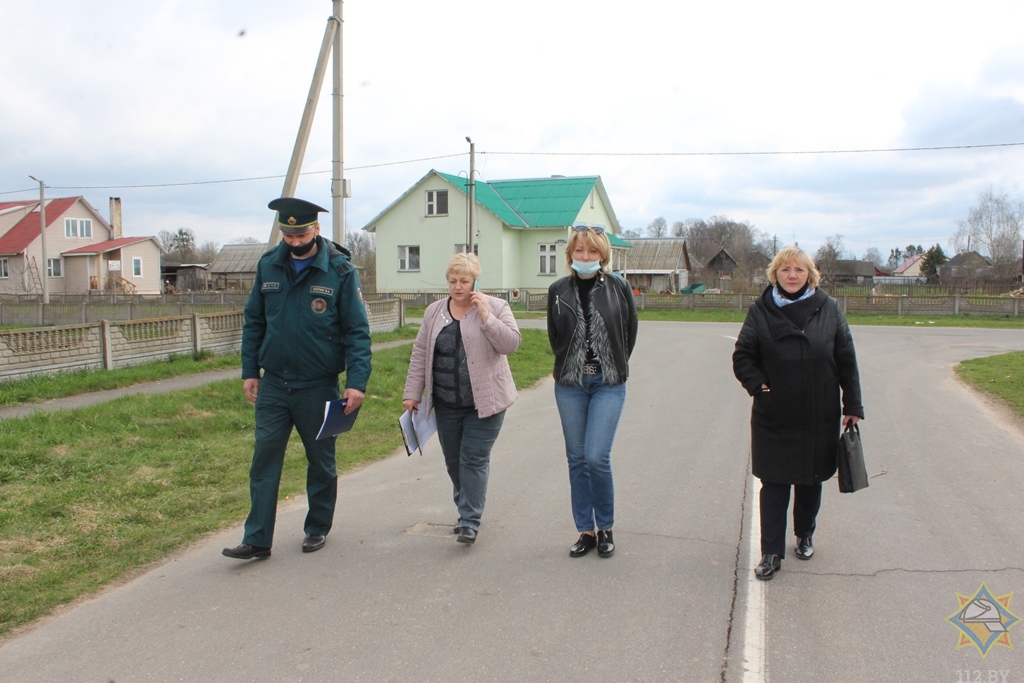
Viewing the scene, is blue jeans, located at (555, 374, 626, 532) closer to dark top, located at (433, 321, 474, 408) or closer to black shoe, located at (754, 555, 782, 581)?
dark top, located at (433, 321, 474, 408)

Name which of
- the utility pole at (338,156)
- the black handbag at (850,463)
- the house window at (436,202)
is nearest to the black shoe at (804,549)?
the black handbag at (850,463)

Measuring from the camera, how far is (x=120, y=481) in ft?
21.2

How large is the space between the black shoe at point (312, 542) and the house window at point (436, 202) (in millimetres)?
38833

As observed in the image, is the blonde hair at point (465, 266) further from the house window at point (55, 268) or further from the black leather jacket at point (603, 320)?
the house window at point (55, 268)

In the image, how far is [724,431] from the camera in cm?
899

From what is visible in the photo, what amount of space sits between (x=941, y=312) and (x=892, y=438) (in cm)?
2946

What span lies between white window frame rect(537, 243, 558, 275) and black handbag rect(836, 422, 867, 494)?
129 feet

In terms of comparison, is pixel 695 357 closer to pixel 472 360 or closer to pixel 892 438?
pixel 892 438

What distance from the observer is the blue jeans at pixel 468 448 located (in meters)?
4.96

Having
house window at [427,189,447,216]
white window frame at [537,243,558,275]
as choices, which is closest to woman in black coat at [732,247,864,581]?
white window frame at [537,243,558,275]

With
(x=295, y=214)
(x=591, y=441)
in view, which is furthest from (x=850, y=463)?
(x=295, y=214)

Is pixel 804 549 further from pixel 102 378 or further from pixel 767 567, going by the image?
pixel 102 378

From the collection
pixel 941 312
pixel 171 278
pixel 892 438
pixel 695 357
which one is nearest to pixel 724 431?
pixel 892 438

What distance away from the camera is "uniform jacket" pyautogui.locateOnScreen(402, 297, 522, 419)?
4836 mm
